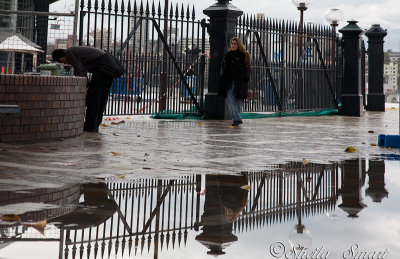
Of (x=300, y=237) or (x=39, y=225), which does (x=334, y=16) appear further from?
(x=39, y=225)

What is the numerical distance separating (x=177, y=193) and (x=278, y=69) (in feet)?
47.5

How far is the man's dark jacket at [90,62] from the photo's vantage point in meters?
10.7

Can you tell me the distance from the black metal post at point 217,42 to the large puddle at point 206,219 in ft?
35.0

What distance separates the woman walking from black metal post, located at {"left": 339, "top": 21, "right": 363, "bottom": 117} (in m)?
7.89

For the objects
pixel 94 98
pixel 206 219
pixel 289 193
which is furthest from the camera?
pixel 94 98

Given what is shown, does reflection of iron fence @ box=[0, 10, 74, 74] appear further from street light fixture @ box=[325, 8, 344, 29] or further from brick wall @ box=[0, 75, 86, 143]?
street light fixture @ box=[325, 8, 344, 29]

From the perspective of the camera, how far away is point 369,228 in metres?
4.11

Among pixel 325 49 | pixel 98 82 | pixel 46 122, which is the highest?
pixel 325 49

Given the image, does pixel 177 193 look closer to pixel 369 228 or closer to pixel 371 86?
pixel 369 228

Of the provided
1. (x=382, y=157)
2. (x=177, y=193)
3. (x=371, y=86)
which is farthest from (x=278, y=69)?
(x=177, y=193)

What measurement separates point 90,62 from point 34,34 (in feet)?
5.93

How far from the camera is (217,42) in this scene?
1695cm

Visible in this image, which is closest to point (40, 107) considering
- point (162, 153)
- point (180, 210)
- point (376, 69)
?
point (162, 153)

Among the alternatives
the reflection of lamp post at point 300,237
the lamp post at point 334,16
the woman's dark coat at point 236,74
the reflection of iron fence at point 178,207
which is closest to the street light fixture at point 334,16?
the lamp post at point 334,16
